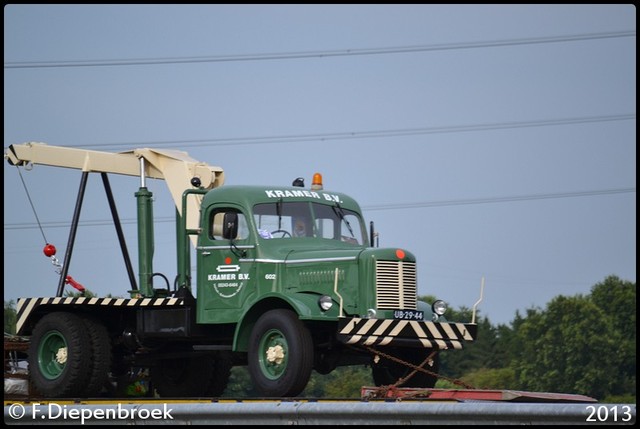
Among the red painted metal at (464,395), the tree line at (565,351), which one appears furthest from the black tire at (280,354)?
the tree line at (565,351)

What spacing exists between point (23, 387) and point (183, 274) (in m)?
3.48

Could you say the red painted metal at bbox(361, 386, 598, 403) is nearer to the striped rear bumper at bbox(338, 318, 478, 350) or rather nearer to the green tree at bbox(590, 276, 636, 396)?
the striped rear bumper at bbox(338, 318, 478, 350)

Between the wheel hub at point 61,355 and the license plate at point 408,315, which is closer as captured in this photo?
the license plate at point 408,315

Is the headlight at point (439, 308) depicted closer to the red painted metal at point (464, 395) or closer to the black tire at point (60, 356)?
the red painted metal at point (464, 395)

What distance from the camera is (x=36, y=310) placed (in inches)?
798

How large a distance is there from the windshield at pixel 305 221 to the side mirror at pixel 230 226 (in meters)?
0.31

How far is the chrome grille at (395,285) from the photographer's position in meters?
17.7

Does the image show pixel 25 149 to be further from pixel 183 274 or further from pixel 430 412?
pixel 430 412

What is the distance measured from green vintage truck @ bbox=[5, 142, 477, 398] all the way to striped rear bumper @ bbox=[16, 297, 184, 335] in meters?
0.02

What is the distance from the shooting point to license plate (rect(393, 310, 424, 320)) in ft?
58.0

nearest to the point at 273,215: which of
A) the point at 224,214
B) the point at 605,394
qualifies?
the point at 224,214

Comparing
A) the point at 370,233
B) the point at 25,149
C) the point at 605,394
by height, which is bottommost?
the point at 605,394

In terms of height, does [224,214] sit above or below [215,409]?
above

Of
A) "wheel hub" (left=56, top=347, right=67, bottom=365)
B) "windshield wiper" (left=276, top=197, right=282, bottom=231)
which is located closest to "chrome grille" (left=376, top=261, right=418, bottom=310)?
"windshield wiper" (left=276, top=197, right=282, bottom=231)
